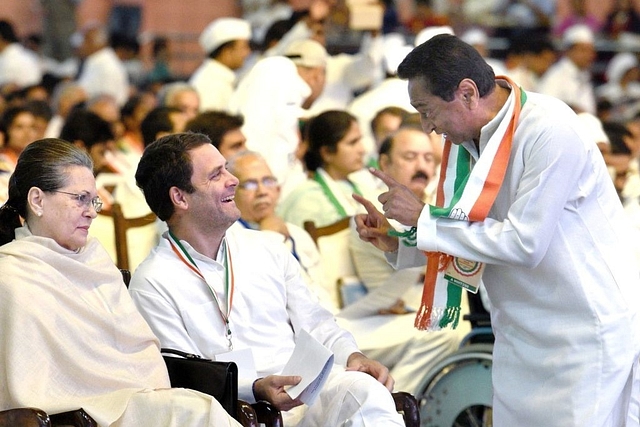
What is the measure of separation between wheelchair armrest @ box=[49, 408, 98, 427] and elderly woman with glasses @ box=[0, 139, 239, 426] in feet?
0.06

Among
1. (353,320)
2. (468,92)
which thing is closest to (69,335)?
(468,92)

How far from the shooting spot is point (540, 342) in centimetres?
308

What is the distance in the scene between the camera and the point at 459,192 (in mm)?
3072

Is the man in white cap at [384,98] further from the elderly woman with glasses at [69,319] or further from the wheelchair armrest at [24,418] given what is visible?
the wheelchair armrest at [24,418]

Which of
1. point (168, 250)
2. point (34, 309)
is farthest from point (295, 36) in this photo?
point (34, 309)

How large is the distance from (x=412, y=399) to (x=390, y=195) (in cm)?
67

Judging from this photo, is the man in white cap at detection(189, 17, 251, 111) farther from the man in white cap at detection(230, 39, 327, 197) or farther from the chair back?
the chair back

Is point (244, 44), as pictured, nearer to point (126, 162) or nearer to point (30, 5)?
point (126, 162)

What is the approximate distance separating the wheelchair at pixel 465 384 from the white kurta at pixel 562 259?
108 cm

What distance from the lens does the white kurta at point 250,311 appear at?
3.35 metres

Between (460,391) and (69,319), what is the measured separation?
1.70 meters

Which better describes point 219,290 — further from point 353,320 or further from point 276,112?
point 276,112

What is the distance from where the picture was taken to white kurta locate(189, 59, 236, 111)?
24.4 ft

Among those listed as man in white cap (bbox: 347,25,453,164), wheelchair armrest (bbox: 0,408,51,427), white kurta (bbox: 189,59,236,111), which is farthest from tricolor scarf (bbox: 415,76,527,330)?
white kurta (bbox: 189,59,236,111)
